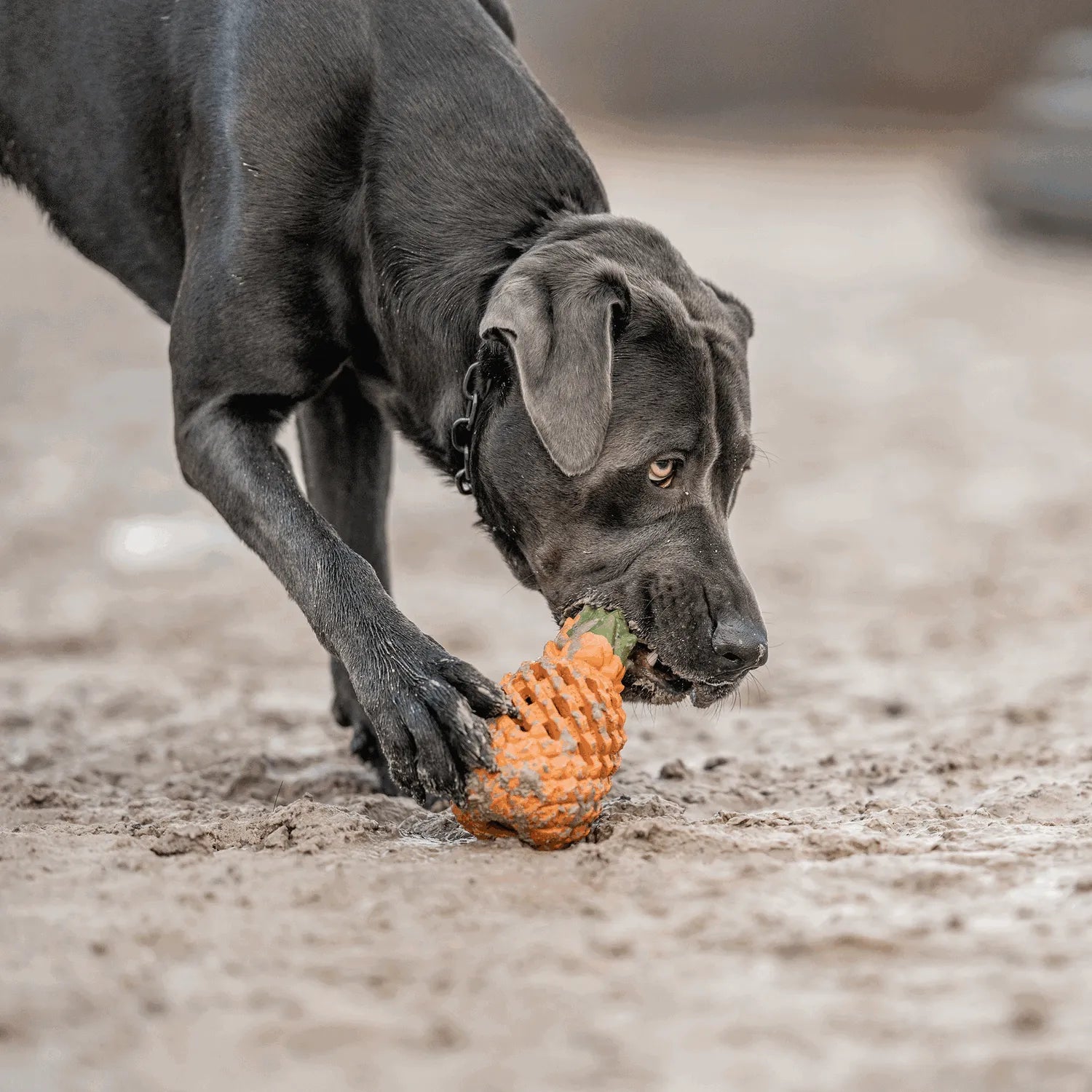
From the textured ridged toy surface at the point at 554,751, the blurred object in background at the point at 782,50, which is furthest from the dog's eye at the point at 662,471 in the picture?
the blurred object in background at the point at 782,50

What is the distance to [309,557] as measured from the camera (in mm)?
3414

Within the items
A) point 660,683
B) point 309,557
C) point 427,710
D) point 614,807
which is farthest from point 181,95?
point 614,807

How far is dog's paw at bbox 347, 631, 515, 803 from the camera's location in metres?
3.04

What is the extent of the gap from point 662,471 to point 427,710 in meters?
0.78

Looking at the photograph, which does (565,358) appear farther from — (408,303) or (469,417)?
(408,303)

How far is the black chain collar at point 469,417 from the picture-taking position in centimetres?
353

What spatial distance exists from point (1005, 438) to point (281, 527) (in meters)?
5.44

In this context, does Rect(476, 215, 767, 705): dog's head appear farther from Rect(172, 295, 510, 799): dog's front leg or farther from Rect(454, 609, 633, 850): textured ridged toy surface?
Rect(172, 295, 510, 799): dog's front leg

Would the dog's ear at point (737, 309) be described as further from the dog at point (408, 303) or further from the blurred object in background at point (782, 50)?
the blurred object in background at point (782, 50)

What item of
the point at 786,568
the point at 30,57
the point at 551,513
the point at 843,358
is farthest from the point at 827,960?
the point at 843,358

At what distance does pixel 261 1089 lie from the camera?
2031 millimetres

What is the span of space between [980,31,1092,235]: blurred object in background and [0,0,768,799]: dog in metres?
9.60

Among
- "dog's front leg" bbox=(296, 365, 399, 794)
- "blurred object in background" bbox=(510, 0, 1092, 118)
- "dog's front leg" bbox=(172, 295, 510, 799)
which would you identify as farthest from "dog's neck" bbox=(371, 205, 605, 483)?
"blurred object in background" bbox=(510, 0, 1092, 118)

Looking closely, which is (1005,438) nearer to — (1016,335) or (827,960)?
(1016,335)
